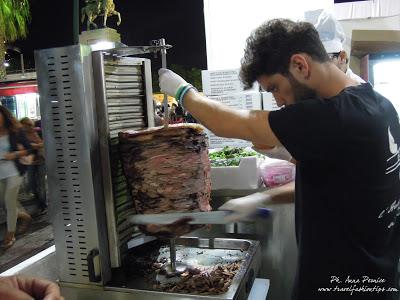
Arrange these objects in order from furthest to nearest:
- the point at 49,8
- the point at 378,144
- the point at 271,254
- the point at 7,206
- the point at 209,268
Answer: the point at 49,8, the point at 7,206, the point at 271,254, the point at 209,268, the point at 378,144

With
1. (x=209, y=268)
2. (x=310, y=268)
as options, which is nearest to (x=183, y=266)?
(x=209, y=268)

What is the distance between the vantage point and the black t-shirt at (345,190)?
1.21 m

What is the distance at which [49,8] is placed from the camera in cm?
1562

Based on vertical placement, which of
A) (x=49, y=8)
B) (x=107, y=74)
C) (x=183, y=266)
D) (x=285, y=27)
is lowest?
(x=183, y=266)

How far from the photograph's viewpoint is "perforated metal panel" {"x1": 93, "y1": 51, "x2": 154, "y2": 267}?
1.37 meters

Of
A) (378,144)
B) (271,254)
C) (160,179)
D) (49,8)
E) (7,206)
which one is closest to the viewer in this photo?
(378,144)

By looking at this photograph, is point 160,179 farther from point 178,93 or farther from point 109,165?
point 178,93

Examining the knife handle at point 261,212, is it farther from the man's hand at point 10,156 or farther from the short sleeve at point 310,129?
the man's hand at point 10,156

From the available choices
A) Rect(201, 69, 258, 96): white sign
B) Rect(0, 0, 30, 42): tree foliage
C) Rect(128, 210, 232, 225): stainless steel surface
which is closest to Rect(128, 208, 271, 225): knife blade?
Rect(128, 210, 232, 225): stainless steel surface

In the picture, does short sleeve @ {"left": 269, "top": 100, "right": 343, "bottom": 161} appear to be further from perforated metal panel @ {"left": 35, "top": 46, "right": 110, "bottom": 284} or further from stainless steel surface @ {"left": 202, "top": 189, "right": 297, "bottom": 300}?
stainless steel surface @ {"left": 202, "top": 189, "right": 297, "bottom": 300}

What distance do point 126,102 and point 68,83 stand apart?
1.01 feet

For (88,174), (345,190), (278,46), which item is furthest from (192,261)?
(278,46)

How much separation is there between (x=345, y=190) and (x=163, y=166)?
0.66 m

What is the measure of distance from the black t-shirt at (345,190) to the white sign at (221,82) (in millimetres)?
2011
